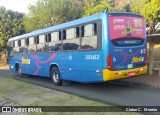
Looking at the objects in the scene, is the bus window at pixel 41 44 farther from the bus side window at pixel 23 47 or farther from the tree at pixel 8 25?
the tree at pixel 8 25

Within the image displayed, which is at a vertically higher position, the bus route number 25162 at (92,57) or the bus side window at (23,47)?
the bus side window at (23,47)

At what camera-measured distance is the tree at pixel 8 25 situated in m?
40.9

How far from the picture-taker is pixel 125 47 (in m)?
11.5

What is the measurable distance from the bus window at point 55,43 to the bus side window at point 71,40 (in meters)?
0.63

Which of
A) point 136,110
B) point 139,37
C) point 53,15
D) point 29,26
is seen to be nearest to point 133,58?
point 139,37

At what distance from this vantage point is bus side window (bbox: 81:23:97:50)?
37.5 feet

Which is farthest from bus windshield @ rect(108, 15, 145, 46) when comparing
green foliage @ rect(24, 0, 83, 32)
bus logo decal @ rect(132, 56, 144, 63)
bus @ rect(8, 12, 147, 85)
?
green foliage @ rect(24, 0, 83, 32)

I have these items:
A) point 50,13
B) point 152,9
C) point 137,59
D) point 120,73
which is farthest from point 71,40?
point 50,13

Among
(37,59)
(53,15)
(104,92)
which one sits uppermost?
(53,15)

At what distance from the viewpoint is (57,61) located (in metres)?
14.4

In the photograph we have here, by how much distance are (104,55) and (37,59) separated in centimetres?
684

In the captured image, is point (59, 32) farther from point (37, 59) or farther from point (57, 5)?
point (57, 5)

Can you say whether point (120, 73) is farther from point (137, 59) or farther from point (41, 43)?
point (41, 43)

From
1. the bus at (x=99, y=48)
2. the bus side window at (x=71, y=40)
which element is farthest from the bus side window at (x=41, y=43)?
the bus side window at (x=71, y=40)
